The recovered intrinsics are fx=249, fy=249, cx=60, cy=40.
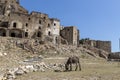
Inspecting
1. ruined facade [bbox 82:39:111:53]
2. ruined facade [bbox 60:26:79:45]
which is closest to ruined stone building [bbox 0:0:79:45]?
ruined facade [bbox 60:26:79:45]

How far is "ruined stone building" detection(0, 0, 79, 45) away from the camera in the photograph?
275ft

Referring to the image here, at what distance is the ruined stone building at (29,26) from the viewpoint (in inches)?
3295

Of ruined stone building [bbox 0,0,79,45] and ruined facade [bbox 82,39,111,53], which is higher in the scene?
ruined stone building [bbox 0,0,79,45]

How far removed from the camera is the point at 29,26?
89.2 meters

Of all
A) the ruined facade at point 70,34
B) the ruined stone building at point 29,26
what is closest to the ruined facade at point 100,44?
the ruined stone building at point 29,26

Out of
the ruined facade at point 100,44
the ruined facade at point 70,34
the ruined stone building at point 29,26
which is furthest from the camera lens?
the ruined facade at point 100,44

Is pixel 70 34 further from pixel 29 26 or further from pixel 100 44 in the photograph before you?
pixel 29 26

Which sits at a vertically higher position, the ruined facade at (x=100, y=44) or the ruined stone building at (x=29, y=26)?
the ruined stone building at (x=29, y=26)

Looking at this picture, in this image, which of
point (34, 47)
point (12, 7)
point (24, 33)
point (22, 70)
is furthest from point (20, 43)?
point (22, 70)

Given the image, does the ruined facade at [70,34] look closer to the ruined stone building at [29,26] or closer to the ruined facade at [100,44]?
the ruined stone building at [29,26]

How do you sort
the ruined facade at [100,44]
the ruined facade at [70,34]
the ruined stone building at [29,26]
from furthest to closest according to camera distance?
the ruined facade at [100,44] → the ruined facade at [70,34] → the ruined stone building at [29,26]

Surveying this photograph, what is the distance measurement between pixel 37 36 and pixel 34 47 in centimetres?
2494

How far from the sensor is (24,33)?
85125 millimetres

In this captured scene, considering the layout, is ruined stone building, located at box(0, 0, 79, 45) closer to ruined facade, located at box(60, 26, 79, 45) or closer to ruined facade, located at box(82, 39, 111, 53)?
ruined facade, located at box(60, 26, 79, 45)
